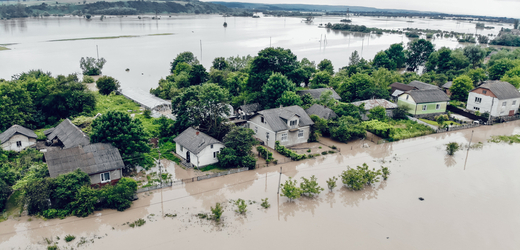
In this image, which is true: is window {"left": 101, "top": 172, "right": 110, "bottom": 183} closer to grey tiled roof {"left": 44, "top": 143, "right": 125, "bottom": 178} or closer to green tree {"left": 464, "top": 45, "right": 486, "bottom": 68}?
grey tiled roof {"left": 44, "top": 143, "right": 125, "bottom": 178}

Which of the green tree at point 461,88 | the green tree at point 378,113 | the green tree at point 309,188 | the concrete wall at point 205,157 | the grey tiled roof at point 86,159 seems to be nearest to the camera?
the grey tiled roof at point 86,159

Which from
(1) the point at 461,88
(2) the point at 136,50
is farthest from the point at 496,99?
(2) the point at 136,50

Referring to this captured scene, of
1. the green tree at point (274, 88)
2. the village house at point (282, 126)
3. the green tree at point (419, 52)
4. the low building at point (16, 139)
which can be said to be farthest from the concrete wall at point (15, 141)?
the green tree at point (419, 52)

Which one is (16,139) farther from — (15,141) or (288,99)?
(288,99)

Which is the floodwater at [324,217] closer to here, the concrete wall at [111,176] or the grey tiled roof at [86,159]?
the concrete wall at [111,176]

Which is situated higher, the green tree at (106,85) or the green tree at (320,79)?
the green tree at (320,79)

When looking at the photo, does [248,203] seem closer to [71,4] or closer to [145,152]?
[145,152]
